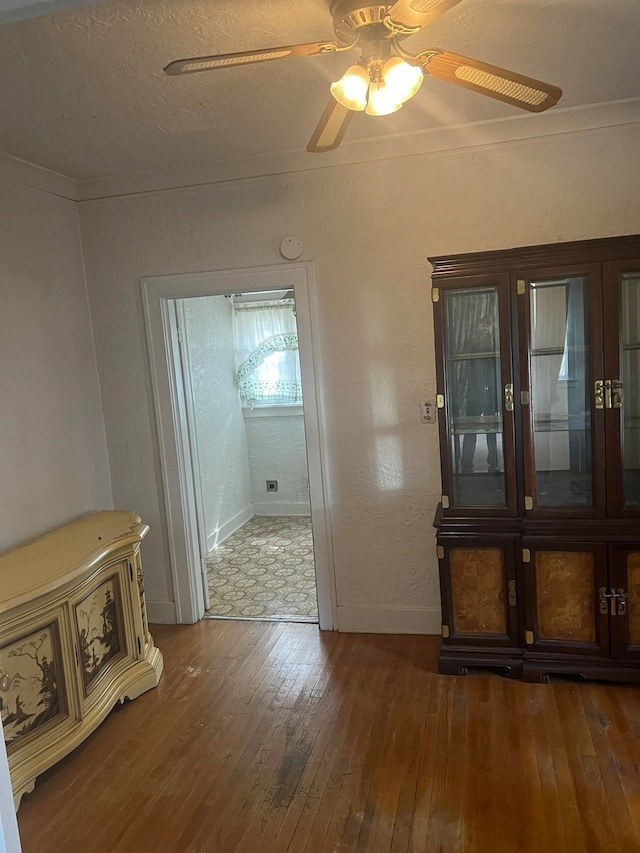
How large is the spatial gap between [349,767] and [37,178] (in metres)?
3.07

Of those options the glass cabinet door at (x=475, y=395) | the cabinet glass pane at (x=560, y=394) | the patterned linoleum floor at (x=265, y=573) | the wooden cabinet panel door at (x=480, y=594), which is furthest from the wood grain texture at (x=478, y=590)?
the patterned linoleum floor at (x=265, y=573)

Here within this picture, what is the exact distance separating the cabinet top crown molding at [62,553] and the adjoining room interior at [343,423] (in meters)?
0.02

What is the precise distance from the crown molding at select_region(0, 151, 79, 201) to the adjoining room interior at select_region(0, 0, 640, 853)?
2 cm

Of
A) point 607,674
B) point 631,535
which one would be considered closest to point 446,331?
point 631,535

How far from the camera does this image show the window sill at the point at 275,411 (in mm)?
5699

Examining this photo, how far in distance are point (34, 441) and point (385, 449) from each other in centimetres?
178

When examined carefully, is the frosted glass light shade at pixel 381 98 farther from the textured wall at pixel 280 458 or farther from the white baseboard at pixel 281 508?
the white baseboard at pixel 281 508

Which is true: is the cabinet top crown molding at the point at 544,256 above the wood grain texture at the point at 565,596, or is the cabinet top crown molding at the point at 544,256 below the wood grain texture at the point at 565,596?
above

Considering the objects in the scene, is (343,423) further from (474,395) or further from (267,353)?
(267,353)

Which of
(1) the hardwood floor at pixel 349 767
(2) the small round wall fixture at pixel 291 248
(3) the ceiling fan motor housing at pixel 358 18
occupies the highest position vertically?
(3) the ceiling fan motor housing at pixel 358 18

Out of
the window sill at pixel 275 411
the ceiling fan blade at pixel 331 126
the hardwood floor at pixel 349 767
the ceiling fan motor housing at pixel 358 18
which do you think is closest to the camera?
the ceiling fan motor housing at pixel 358 18

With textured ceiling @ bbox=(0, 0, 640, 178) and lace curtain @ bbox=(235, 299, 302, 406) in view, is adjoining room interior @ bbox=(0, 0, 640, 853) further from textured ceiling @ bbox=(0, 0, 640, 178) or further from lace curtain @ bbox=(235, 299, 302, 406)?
lace curtain @ bbox=(235, 299, 302, 406)

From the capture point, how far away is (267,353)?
221 inches

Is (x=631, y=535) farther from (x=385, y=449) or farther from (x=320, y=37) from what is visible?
(x=320, y=37)
